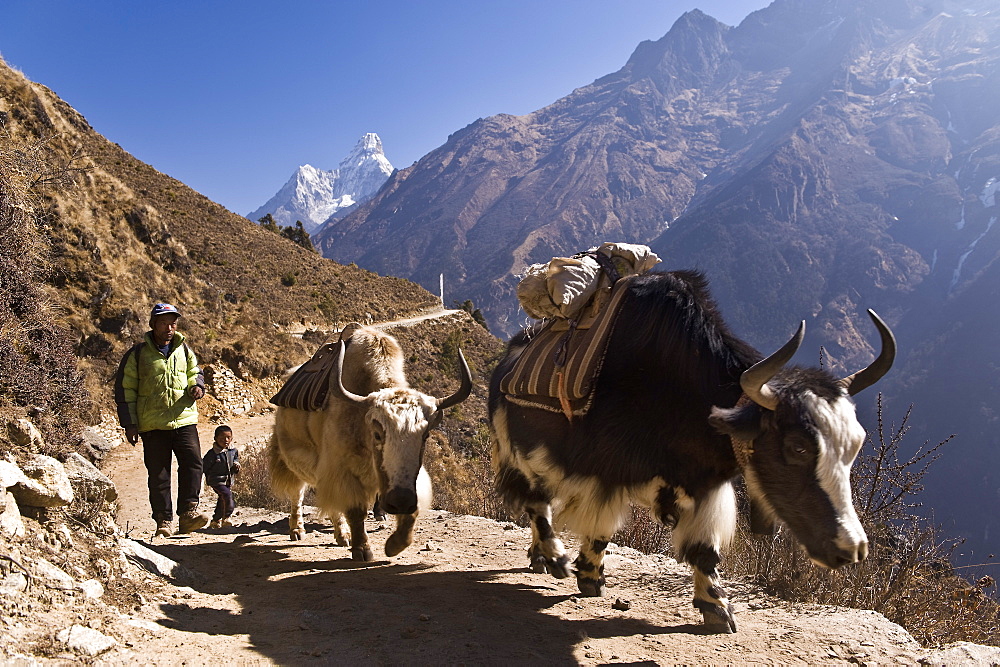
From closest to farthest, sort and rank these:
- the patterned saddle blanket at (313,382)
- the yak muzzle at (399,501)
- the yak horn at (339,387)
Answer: the yak muzzle at (399,501) → the yak horn at (339,387) → the patterned saddle blanket at (313,382)


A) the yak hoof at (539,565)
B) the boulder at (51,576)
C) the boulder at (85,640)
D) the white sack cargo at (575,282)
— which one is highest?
the white sack cargo at (575,282)

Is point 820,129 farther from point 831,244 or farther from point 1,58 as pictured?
point 1,58

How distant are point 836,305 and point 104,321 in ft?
407

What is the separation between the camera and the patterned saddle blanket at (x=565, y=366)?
340cm

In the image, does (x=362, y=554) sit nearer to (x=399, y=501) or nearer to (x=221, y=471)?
(x=399, y=501)

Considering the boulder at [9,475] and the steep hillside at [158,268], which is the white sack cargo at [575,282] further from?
the steep hillside at [158,268]

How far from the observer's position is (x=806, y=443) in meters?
2.57

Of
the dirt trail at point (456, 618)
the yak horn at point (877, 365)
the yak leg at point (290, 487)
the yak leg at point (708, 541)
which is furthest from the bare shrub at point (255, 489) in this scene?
the yak horn at point (877, 365)

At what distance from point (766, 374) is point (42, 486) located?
11.0 ft

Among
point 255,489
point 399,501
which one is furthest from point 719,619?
point 255,489

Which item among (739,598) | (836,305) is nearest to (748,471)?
(739,598)

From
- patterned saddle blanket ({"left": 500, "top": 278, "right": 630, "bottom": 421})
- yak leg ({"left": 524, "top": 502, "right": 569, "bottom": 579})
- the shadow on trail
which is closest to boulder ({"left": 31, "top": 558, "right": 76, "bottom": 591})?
the shadow on trail

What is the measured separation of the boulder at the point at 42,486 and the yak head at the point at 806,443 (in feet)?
10.2

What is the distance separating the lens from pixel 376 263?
7712 inches
